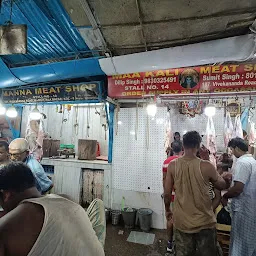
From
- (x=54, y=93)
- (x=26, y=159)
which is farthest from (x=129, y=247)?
(x=54, y=93)

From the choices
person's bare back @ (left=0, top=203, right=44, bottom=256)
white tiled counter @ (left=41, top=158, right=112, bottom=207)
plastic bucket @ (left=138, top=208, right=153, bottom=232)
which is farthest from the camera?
white tiled counter @ (left=41, top=158, right=112, bottom=207)

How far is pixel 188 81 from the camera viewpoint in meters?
4.12

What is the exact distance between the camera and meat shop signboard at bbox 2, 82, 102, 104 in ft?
16.7

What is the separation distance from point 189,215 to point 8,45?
3.28 meters

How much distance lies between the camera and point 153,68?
360cm

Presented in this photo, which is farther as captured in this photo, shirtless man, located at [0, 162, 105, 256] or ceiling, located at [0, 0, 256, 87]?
ceiling, located at [0, 0, 256, 87]

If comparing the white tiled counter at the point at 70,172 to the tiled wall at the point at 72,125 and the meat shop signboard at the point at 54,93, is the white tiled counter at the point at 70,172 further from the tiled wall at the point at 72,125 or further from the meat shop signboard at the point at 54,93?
the meat shop signboard at the point at 54,93

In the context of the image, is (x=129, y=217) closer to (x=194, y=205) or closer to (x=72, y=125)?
(x=194, y=205)

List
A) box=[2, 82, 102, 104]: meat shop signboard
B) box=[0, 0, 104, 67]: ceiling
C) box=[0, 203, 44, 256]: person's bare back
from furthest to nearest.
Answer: box=[2, 82, 102, 104]: meat shop signboard → box=[0, 0, 104, 67]: ceiling → box=[0, 203, 44, 256]: person's bare back

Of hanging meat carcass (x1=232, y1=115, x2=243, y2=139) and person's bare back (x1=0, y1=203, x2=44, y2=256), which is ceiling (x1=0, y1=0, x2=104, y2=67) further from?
hanging meat carcass (x1=232, y1=115, x2=243, y2=139)

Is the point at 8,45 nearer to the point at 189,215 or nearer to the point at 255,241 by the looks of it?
the point at 189,215

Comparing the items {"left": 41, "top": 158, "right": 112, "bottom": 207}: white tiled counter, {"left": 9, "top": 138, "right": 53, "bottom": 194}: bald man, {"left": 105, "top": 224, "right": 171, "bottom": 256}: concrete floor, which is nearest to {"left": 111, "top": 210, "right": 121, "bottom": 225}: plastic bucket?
{"left": 105, "top": 224, "right": 171, "bottom": 256}: concrete floor

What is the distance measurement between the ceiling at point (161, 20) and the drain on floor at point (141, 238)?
14.0 feet

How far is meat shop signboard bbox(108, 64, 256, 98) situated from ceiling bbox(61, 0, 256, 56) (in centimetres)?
84
